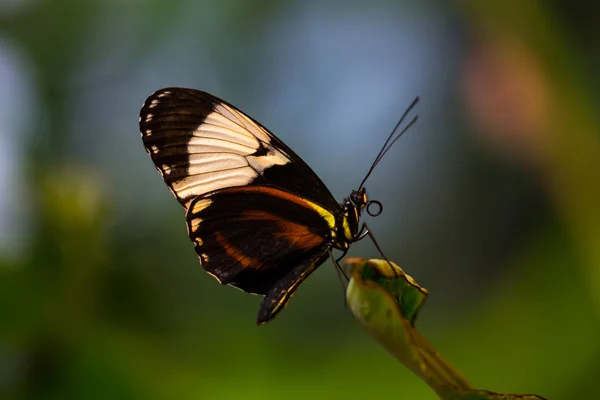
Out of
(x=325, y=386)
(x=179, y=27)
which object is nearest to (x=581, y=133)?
(x=325, y=386)

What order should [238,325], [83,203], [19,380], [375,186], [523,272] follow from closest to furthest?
1. [19,380]
2. [83,203]
3. [523,272]
4. [238,325]
5. [375,186]

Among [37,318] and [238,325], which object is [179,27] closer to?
[238,325]

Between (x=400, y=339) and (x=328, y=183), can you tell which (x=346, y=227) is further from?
(x=328, y=183)

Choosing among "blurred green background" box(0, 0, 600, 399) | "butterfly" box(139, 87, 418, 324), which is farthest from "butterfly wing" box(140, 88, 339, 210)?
"blurred green background" box(0, 0, 600, 399)

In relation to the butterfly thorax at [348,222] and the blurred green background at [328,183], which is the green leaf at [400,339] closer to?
the butterfly thorax at [348,222]

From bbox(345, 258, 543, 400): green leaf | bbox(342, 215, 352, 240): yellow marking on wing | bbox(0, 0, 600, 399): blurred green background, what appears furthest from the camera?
bbox(0, 0, 600, 399): blurred green background

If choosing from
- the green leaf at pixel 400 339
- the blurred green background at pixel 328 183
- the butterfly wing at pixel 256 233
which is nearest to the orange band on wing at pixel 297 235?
the butterfly wing at pixel 256 233

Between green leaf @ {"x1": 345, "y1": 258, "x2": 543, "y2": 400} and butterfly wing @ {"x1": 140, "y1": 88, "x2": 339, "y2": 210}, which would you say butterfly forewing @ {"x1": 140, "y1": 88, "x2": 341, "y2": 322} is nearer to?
butterfly wing @ {"x1": 140, "y1": 88, "x2": 339, "y2": 210}
